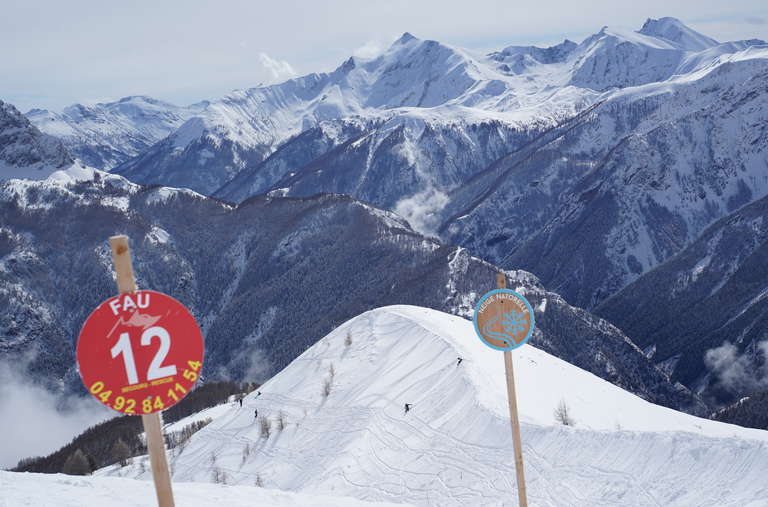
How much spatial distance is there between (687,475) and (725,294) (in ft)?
670

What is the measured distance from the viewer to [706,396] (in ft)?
514

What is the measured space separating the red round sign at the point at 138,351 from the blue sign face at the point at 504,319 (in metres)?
5.73

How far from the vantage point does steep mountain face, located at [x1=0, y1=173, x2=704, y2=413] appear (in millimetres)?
133625

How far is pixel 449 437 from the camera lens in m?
27.6

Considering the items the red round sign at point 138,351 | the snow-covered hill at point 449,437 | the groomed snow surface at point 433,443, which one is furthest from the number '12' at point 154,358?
the snow-covered hill at point 449,437

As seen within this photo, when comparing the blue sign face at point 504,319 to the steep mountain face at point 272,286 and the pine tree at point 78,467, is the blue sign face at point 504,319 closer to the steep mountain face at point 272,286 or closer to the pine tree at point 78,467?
the pine tree at point 78,467

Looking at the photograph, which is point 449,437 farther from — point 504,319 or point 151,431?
point 151,431

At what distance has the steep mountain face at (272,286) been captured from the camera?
438 ft

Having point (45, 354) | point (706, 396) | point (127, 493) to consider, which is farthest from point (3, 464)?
point (706, 396)

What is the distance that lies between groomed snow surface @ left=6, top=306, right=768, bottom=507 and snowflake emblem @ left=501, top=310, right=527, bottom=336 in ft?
38.4

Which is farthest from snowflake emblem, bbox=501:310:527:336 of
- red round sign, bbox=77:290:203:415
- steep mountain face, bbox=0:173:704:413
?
steep mountain face, bbox=0:173:704:413

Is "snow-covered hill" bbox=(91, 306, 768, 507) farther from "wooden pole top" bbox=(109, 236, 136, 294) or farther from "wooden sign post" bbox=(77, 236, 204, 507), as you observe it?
"wooden pole top" bbox=(109, 236, 136, 294)

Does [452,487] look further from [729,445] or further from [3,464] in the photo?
[3,464]

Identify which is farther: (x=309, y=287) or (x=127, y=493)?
(x=309, y=287)
